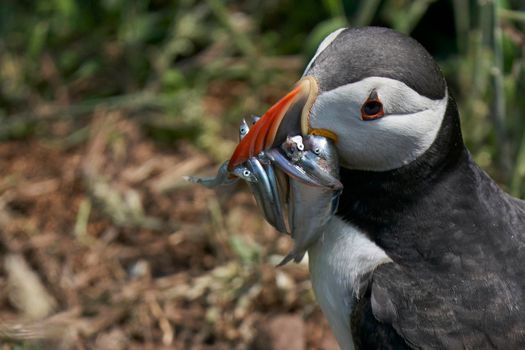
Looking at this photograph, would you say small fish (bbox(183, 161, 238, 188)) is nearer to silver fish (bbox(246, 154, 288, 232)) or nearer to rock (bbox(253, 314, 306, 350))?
silver fish (bbox(246, 154, 288, 232))

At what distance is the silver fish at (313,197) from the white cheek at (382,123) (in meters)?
0.04

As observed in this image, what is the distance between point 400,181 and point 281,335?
1.19m

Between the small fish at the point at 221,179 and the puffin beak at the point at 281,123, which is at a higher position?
the puffin beak at the point at 281,123

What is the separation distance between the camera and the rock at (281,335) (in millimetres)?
3900

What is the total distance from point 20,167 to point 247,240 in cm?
123

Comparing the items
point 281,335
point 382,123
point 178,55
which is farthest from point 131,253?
point 382,123

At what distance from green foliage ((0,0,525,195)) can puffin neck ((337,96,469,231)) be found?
5.53ft

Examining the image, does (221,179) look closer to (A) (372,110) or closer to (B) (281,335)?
(A) (372,110)

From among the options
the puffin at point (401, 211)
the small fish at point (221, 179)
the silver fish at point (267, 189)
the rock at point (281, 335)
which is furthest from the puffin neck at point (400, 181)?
the rock at point (281, 335)

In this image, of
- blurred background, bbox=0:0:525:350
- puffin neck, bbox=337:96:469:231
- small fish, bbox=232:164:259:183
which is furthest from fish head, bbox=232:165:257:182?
blurred background, bbox=0:0:525:350

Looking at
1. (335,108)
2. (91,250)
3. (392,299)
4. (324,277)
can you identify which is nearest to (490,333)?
(392,299)

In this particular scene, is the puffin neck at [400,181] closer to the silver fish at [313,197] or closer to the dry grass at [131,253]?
the silver fish at [313,197]

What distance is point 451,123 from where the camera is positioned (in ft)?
9.54

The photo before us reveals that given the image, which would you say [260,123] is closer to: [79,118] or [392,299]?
[392,299]
